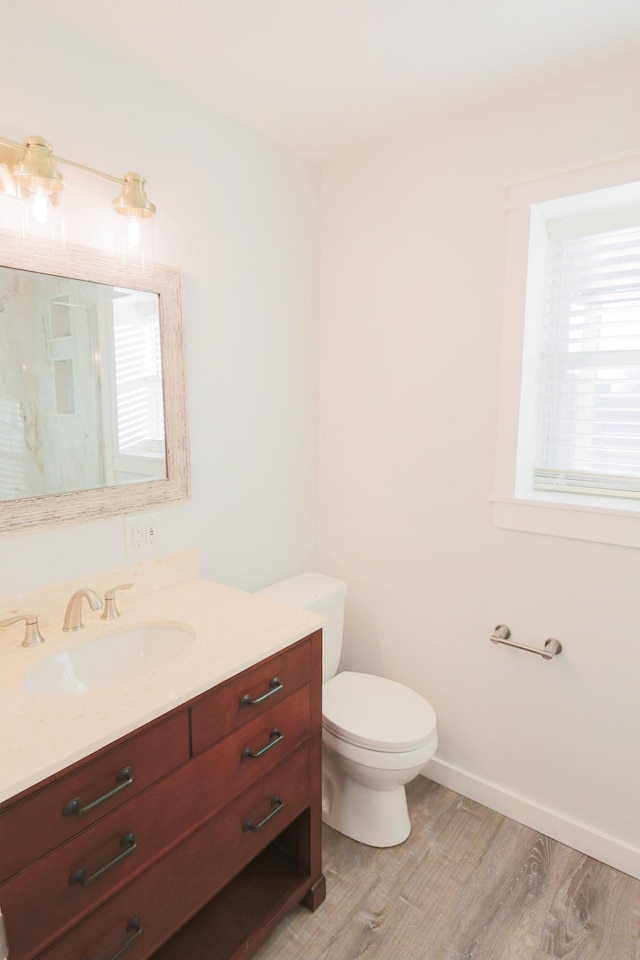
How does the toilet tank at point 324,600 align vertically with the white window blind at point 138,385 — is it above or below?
below

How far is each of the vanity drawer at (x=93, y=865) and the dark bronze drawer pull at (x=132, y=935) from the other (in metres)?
0.10

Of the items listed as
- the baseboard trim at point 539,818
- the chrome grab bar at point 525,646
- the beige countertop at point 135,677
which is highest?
the beige countertop at point 135,677

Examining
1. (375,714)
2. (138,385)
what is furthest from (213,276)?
(375,714)

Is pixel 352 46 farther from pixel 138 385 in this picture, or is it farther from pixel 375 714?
pixel 375 714

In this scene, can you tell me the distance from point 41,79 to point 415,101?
3.57ft

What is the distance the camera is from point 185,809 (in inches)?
46.1

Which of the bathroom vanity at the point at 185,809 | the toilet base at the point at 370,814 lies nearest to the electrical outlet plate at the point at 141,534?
the bathroom vanity at the point at 185,809

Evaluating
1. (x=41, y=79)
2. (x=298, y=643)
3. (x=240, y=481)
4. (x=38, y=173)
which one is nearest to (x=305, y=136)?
(x=41, y=79)

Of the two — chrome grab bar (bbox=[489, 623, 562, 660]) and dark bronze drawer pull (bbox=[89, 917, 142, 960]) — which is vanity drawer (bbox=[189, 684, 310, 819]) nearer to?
dark bronze drawer pull (bbox=[89, 917, 142, 960])

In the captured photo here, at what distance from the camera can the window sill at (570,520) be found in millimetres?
1642

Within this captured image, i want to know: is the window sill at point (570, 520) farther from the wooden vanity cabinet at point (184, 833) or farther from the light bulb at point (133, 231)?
the light bulb at point (133, 231)

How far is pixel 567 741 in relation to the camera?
182cm

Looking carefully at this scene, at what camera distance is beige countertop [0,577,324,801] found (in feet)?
3.10

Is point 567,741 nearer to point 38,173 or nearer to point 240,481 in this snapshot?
point 240,481
